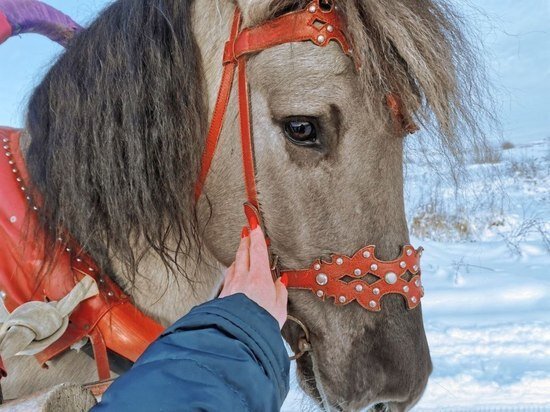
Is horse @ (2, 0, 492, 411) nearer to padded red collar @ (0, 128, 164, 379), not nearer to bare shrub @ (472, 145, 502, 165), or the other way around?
padded red collar @ (0, 128, 164, 379)

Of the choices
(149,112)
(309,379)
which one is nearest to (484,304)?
(309,379)

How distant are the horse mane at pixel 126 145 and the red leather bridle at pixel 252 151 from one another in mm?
107

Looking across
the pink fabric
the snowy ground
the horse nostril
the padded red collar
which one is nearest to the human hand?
the horse nostril

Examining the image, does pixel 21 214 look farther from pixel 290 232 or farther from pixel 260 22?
pixel 260 22

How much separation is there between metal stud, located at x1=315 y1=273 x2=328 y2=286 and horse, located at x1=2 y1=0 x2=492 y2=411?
0.09 ft

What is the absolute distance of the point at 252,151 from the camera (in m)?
1.28

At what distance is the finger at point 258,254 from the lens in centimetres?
109

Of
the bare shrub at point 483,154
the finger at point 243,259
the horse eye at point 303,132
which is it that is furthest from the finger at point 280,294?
the bare shrub at point 483,154

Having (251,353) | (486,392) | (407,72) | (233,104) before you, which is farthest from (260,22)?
(486,392)

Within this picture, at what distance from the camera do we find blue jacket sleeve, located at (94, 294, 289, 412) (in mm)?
686

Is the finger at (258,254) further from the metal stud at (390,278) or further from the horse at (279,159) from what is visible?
the metal stud at (390,278)

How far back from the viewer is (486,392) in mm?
2660

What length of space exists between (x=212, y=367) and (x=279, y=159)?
26.0 inches

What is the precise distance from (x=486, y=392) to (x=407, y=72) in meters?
2.18
